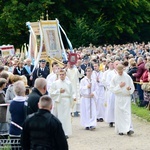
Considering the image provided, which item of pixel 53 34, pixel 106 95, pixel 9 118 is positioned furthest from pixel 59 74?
pixel 53 34

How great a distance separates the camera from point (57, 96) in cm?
1584

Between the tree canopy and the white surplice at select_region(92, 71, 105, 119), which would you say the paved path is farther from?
the tree canopy

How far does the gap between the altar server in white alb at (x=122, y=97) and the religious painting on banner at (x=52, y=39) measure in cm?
610

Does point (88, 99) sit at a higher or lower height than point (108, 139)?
higher

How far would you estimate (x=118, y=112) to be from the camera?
16203mm

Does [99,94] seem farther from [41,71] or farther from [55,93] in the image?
[55,93]

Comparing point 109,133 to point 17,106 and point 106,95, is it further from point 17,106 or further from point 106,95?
point 17,106

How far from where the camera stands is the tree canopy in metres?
47.2

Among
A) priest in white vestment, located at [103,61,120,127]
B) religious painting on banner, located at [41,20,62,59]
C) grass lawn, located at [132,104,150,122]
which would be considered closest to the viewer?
priest in white vestment, located at [103,61,120,127]

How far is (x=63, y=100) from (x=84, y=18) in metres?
34.1

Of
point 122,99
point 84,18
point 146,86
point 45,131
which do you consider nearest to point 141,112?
point 146,86

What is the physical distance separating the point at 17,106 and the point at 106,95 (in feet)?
29.2

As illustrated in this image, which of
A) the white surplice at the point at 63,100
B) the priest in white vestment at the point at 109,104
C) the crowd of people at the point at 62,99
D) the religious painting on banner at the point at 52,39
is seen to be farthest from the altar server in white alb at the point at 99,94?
the white surplice at the point at 63,100

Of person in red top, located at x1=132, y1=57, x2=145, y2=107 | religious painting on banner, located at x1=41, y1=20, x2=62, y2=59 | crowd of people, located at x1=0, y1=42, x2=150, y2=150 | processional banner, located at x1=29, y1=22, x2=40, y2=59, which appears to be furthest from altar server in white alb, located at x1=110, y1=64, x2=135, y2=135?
processional banner, located at x1=29, y1=22, x2=40, y2=59
